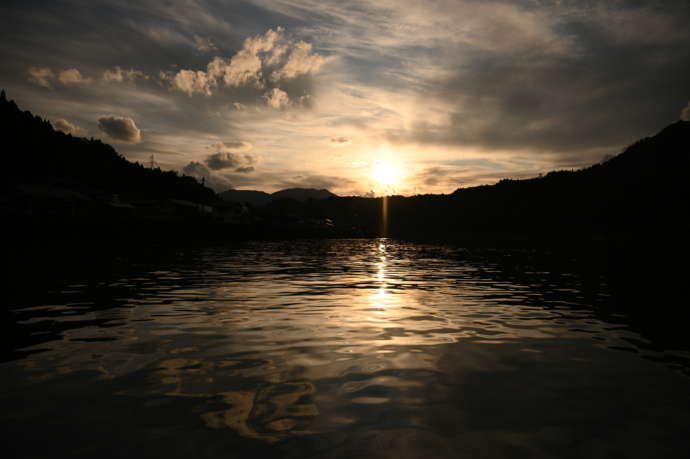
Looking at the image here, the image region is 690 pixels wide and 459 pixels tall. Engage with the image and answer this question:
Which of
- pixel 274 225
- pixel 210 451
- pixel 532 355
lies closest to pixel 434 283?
pixel 532 355

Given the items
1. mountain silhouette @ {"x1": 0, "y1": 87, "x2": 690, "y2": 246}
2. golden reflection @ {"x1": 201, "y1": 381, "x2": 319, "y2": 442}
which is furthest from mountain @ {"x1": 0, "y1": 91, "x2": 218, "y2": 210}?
golden reflection @ {"x1": 201, "y1": 381, "x2": 319, "y2": 442}

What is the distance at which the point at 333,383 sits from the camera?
6.61m

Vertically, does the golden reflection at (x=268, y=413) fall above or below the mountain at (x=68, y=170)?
below

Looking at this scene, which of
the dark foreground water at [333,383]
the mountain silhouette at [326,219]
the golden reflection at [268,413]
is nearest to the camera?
the dark foreground water at [333,383]

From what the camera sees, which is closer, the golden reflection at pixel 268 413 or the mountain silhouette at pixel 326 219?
the golden reflection at pixel 268 413

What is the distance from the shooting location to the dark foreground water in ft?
15.6

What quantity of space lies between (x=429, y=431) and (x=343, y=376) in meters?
2.24

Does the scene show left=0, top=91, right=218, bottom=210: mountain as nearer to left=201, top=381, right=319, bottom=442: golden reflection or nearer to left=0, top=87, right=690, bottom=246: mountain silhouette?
left=0, top=87, right=690, bottom=246: mountain silhouette

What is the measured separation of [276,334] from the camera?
9.79 m

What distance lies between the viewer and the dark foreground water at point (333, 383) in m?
4.75

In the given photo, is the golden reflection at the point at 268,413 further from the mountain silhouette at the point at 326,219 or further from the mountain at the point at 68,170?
the mountain at the point at 68,170

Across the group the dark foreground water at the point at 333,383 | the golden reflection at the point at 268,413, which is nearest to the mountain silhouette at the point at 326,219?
the dark foreground water at the point at 333,383

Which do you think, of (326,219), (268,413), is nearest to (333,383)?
(268,413)

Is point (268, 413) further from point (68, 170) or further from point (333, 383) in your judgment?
point (68, 170)
